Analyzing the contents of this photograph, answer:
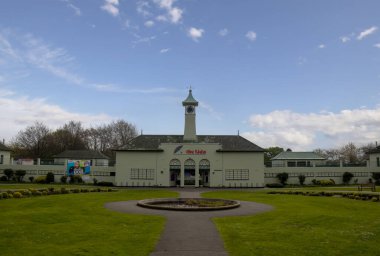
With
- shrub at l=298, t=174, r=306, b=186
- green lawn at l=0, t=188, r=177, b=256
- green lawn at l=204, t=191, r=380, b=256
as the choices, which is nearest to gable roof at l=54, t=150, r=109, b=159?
shrub at l=298, t=174, r=306, b=186

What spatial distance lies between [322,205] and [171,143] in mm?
28795

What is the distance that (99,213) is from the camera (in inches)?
808

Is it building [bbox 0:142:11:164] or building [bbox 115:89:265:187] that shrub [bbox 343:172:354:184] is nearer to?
building [bbox 115:89:265:187]

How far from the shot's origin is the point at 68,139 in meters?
87.3

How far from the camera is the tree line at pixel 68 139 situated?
3307 inches

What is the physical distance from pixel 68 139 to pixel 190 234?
257 feet

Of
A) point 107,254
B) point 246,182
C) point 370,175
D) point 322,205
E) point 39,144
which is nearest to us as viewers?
point 107,254

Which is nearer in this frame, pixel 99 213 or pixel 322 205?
pixel 99 213

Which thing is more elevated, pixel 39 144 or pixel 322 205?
pixel 39 144

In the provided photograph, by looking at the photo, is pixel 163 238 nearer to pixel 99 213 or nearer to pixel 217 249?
pixel 217 249

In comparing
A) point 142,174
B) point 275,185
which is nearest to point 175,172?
point 142,174

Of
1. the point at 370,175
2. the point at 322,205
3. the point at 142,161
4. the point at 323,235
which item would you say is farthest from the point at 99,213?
the point at 370,175

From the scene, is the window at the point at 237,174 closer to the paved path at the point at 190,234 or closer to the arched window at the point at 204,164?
the arched window at the point at 204,164

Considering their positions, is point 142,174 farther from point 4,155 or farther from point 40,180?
point 4,155
